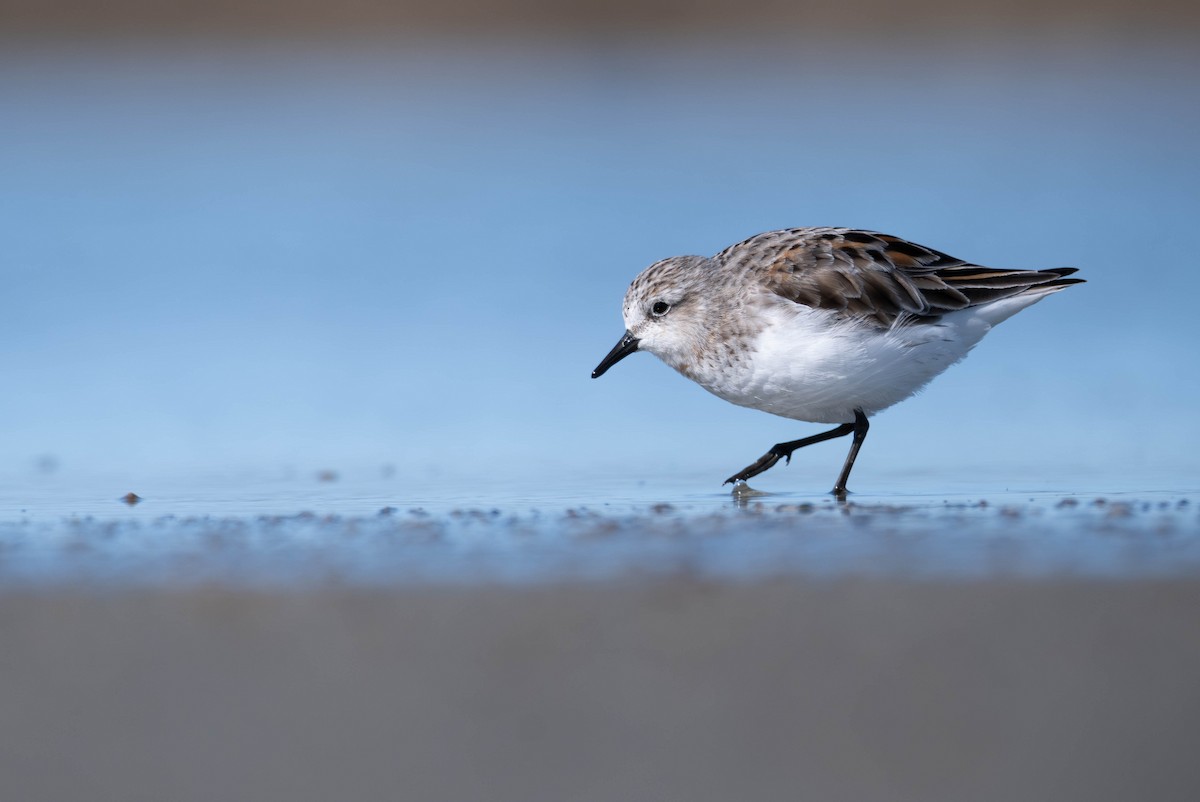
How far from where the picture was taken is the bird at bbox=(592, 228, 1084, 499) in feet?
17.6

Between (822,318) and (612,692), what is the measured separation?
2603 mm

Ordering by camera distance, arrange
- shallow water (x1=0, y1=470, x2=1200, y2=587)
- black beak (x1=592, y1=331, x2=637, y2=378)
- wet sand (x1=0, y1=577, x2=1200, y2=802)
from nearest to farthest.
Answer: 1. wet sand (x1=0, y1=577, x2=1200, y2=802)
2. shallow water (x1=0, y1=470, x2=1200, y2=587)
3. black beak (x1=592, y1=331, x2=637, y2=378)

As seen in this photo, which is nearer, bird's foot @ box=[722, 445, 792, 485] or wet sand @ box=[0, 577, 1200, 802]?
wet sand @ box=[0, 577, 1200, 802]

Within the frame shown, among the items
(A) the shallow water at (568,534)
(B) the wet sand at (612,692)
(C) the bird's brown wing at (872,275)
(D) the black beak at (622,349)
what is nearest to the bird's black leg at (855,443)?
(A) the shallow water at (568,534)

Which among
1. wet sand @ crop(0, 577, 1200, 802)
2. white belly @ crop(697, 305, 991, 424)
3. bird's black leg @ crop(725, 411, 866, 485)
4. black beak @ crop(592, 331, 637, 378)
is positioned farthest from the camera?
black beak @ crop(592, 331, 637, 378)

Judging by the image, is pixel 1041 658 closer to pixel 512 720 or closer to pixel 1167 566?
pixel 1167 566

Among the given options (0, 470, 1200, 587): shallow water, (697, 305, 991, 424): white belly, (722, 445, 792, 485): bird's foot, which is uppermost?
(697, 305, 991, 424): white belly

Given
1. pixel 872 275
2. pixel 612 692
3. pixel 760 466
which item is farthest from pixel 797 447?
pixel 612 692

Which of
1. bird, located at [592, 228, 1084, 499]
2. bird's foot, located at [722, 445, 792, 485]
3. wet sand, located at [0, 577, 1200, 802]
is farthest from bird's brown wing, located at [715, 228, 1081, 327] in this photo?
wet sand, located at [0, 577, 1200, 802]

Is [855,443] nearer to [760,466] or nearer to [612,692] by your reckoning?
[760,466]

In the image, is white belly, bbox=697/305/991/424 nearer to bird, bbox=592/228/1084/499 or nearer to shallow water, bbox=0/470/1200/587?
bird, bbox=592/228/1084/499

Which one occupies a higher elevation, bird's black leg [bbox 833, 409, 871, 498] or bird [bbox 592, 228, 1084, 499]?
bird [bbox 592, 228, 1084, 499]

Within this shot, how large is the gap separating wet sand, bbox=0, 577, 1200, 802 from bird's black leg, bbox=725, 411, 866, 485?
2.06 metres

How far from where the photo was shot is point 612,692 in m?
3.07
